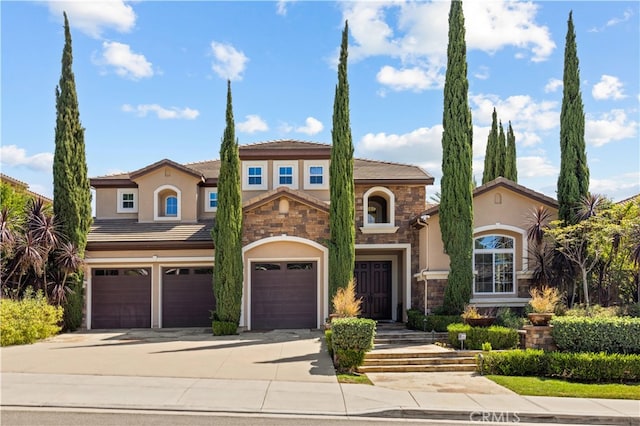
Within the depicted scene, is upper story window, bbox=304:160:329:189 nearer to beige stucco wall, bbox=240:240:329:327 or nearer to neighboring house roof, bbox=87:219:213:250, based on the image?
beige stucco wall, bbox=240:240:329:327

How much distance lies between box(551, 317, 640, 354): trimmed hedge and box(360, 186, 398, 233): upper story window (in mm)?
8313

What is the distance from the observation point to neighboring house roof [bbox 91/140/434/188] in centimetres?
2089

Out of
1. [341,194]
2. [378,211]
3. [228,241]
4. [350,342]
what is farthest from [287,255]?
[350,342]

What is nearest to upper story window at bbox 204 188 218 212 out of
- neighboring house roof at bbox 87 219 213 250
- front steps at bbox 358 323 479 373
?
neighboring house roof at bbox 87 219 213 250

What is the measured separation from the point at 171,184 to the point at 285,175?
15.7 ft

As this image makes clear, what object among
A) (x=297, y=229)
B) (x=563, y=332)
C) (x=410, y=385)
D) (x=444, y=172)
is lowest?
(x=410, y=385)

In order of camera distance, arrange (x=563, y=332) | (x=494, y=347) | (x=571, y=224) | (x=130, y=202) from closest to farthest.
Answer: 1. (x=563, y=332)
2. (x=494, y=347)
3. (x=571, y=224)
4. (x=130, y=202)

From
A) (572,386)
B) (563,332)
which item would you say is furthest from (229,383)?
(563,332)

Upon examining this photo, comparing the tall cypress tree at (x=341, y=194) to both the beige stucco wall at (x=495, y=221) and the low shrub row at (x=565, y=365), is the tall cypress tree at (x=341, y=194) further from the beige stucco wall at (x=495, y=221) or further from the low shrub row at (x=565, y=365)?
the low shrub row at (x=565, y=365)

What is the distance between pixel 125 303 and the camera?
20.5 metres

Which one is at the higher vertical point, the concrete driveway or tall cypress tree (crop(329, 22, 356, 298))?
tall cypress tree (crop(329, 22, 356, 298))

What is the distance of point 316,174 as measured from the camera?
882 inches

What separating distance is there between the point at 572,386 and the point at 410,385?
3.42 m

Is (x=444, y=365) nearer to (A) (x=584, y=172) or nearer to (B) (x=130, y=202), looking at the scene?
(A) (x=584, y=172)
